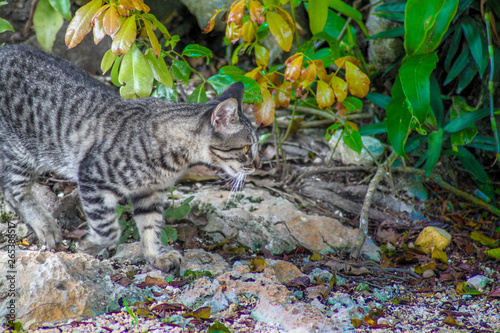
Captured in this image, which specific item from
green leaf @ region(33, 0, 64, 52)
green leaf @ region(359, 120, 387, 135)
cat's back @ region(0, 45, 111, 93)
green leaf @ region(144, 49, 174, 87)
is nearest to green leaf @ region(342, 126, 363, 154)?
green leaf @ region(359, 120, 387, 135)

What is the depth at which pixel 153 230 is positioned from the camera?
3.25 m

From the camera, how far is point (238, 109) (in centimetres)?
323

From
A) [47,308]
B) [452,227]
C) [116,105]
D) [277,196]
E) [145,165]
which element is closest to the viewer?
[47,308]

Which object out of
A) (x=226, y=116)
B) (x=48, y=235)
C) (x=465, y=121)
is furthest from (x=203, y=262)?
(x=465, y=121)

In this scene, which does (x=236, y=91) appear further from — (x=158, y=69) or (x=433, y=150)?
(x=433, y=150)

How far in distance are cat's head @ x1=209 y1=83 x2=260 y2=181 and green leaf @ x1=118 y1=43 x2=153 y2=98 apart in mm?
435

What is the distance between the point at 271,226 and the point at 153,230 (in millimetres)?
848

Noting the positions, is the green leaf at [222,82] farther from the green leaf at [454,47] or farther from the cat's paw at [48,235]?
the green leaf at [454,47]

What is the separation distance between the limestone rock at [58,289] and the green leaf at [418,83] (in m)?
1.88

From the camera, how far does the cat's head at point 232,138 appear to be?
3.07m

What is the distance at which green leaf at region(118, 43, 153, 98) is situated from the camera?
2957 mm

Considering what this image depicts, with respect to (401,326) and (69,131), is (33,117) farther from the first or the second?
(401,326)

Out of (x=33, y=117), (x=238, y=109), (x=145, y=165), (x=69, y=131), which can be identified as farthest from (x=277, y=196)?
(x=33, y=117)

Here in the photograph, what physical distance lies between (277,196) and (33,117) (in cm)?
194
